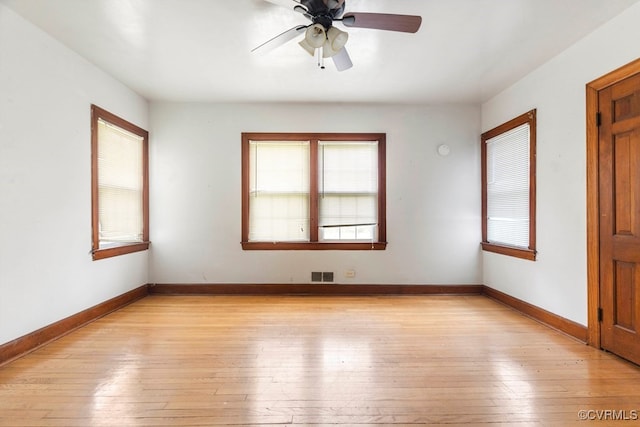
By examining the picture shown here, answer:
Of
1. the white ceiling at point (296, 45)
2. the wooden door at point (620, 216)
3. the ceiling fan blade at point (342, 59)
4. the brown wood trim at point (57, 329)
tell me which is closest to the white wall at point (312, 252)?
the white ceiling at point (296, 45)

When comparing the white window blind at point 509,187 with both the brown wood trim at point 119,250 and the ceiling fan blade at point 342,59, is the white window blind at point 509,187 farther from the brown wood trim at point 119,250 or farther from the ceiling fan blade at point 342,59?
the brown wood trim at point 119,250

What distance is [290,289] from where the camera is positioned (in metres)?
4.27

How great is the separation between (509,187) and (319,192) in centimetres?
243

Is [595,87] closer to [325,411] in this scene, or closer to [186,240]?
[325,411]

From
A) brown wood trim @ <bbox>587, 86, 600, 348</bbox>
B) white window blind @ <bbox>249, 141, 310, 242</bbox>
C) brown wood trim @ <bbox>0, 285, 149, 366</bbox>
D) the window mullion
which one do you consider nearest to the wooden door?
brown wood trim @ <bbox>587, 86, 600, 348</bbox>

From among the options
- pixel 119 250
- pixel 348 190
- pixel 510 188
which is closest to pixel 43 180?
pixel 119 250

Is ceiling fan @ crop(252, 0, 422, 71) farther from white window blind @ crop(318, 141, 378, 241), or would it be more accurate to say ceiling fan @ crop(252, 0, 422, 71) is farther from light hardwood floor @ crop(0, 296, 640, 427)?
light hardwood floor @ crop(0, 296, 640, 427)

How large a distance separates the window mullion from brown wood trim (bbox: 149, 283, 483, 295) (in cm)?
73

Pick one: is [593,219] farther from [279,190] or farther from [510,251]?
[279,190]

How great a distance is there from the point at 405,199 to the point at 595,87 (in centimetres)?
226

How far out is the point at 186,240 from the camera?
4258mm

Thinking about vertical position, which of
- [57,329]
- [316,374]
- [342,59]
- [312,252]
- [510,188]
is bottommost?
[316,374]

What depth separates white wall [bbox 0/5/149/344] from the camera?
2.34 meters

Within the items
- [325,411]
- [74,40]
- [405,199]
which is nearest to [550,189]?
[405,199]
